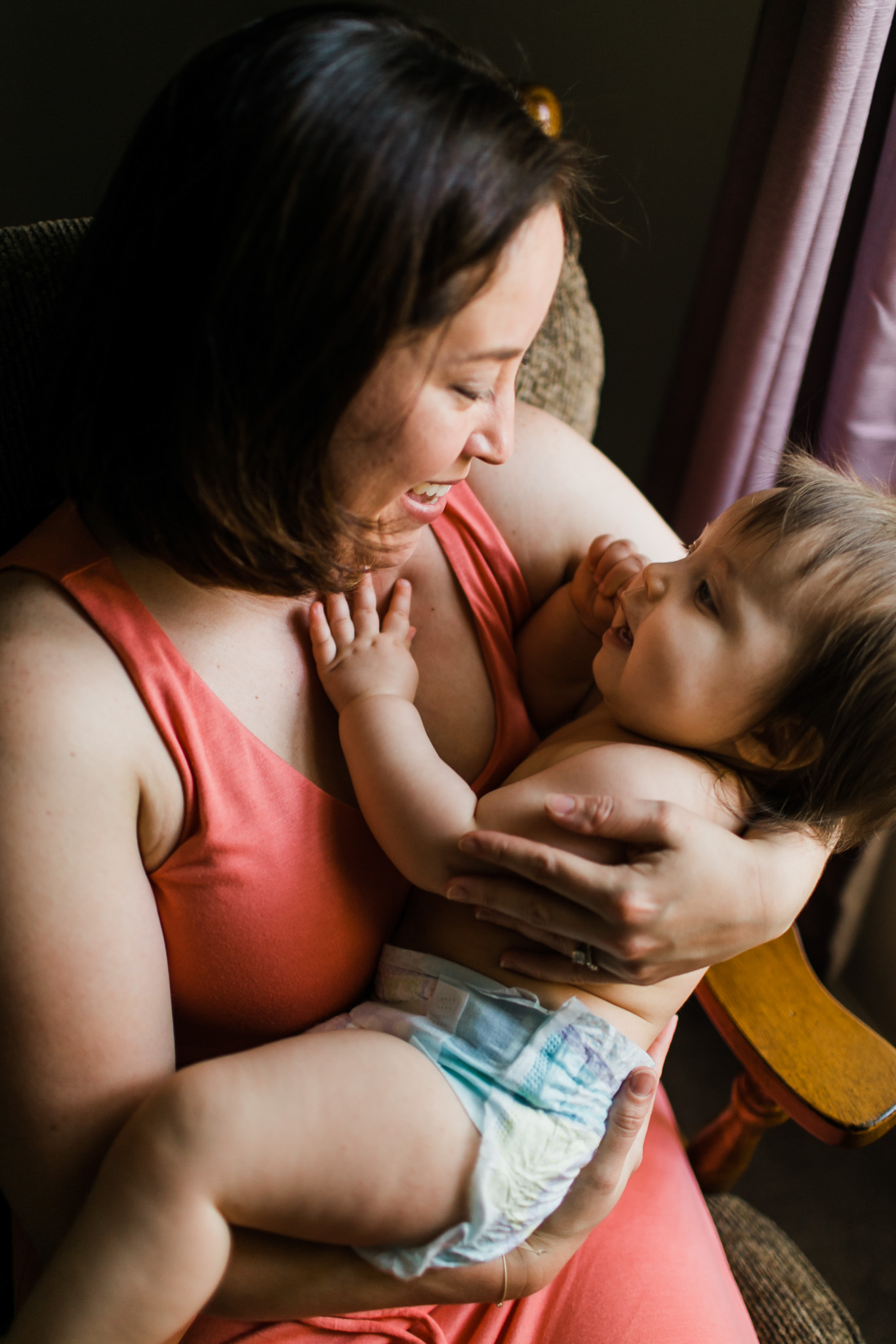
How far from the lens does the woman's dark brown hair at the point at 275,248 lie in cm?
65

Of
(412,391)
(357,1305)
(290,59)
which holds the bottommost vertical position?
(357,1305)

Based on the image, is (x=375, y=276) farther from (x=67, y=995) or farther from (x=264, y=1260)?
(x=264, y=1260)

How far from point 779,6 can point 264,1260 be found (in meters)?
1.71

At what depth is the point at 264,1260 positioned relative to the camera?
0.81 m

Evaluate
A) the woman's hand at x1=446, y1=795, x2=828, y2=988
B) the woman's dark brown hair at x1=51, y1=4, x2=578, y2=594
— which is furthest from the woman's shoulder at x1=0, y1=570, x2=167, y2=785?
the woman's hand at x1=446, y1=795, x2=828, y2=988

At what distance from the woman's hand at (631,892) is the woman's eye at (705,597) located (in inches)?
8.6

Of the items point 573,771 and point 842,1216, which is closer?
point 573,771

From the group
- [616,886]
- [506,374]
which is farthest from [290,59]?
[616,886]

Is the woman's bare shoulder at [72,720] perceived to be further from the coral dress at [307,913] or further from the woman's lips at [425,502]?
the woman's lips at [425,502]

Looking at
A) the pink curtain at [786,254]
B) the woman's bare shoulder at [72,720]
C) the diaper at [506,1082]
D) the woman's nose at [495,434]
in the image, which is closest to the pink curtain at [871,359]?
the pink curtain at [786,254]

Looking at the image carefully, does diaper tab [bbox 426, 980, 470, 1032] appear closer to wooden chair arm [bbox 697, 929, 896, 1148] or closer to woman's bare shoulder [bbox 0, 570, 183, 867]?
woman's bare shoulder [bbox 0, 570, 183, 867]

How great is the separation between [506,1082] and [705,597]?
51cm

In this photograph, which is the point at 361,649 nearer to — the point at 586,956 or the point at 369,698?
the point at 369,698

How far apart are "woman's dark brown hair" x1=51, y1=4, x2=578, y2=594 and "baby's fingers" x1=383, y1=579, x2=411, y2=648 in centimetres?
24
